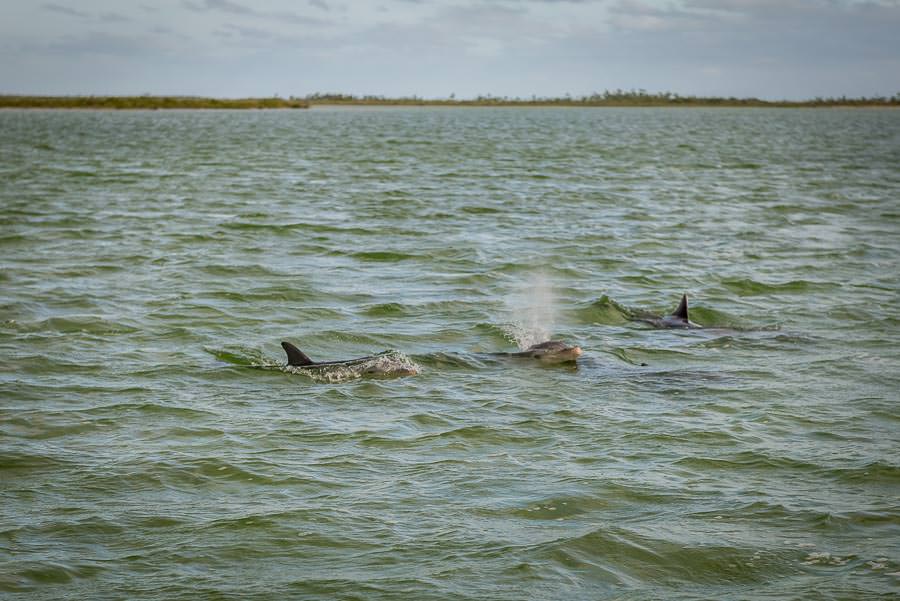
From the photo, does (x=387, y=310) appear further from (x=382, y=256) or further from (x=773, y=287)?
(x=773, y=287)

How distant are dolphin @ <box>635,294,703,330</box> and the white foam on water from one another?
1617 millimetres

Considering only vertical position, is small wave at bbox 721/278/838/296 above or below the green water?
above

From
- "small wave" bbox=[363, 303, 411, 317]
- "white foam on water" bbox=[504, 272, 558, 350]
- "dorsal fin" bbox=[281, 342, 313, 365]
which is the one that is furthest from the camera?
"small wave" bbox=[363, 303, 411, 317]

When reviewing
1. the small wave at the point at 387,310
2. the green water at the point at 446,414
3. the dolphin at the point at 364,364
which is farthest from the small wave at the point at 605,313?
the dolphin at the point at 364,364

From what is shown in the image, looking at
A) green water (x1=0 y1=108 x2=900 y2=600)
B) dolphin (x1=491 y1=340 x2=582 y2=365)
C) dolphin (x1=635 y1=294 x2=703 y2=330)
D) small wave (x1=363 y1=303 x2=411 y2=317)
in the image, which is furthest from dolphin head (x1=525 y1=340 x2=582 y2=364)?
small wave (x1=363 y1=303 x2=411 y2=317)

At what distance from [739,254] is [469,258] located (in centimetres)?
619

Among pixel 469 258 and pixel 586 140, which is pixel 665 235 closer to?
pixel 469 258

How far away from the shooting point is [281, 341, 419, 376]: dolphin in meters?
13.1

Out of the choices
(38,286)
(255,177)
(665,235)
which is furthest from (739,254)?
(255,177)

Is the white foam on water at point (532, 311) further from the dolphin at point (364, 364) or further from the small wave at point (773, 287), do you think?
the small wave at point (773, 287)

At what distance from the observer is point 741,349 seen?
48.0 feet

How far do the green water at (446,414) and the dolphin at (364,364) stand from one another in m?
0.32

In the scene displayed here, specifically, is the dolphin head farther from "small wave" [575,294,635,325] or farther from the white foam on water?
"small wave" [575,294,635,325]

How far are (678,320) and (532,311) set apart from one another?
2533 mm
